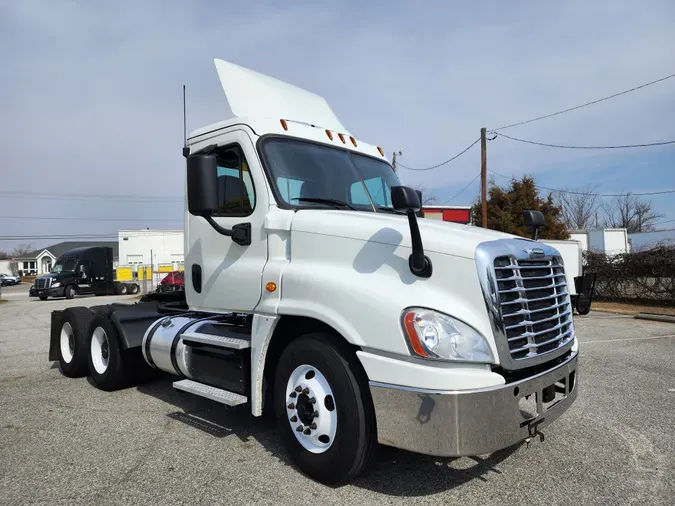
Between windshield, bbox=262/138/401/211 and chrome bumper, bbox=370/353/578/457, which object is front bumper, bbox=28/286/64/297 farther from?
chrome bumper, bbox=370/353/578/457

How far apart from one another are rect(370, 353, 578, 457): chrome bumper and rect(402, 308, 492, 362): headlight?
20cm

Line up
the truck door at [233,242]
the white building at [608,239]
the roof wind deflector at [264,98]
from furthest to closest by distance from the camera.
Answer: the white building at [608,239] → the roof wind deflector at [264,98] → the truck door at [233,242]

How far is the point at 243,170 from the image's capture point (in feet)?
13.6

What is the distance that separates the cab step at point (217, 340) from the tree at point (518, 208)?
2242cm

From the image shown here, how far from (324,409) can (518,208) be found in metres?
24.5

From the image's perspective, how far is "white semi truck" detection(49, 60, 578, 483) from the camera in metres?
2.89

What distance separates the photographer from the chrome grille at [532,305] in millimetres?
3008

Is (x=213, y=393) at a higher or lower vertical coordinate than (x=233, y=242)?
lower

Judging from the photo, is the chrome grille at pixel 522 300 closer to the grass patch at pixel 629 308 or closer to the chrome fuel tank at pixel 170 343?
the chrome fuel tank at pixel 170 343

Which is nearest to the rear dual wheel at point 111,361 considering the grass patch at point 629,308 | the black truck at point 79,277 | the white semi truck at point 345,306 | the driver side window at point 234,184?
the white semi truck at point 345,306

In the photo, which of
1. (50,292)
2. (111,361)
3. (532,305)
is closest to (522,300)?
(532,305)

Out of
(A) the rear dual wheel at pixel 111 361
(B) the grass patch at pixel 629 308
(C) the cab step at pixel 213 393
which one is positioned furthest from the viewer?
(B) the grass patch at pixel 629 308

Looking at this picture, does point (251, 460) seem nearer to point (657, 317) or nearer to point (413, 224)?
point (413, 224)

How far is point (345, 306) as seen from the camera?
126 inches
